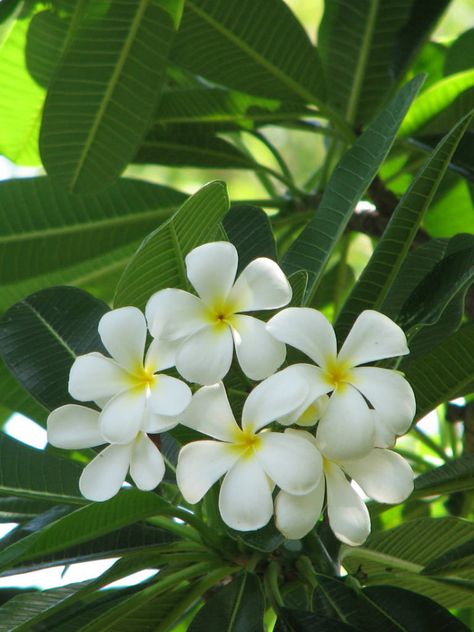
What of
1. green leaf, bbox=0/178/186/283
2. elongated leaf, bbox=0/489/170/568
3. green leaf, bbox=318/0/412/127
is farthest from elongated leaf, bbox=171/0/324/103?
elongated leaf, bbox=0/489/170/568

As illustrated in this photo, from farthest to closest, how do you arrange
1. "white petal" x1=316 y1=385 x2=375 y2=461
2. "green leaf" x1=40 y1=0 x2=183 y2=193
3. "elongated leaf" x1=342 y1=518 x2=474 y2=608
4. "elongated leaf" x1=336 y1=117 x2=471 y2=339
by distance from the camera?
"green leaf" x1=40 y1=0 x2=183 y2=193
"elongated leaf" x1=342 y1=518 x2=474 y2=608
"elongated leaf" x1=336 y1=117 x2=471 y2=339
"white petal" x1=316 y1=385 x2=375 y2=461

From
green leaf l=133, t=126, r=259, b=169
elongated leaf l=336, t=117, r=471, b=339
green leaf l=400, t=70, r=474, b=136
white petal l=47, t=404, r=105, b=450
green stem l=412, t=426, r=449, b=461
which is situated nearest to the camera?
white petal l=47, t=404, r=105, b=450

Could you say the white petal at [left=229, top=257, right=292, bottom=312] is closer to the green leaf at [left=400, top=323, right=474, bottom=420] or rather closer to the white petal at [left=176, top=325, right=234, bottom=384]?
the white petal at [left=176, top=325, right=234, bottom=384]

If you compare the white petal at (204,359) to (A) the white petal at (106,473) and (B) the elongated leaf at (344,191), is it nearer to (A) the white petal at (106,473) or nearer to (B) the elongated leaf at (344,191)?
(A) the white petal at (106,473)

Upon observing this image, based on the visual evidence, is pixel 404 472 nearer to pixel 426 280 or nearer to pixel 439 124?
pixel 426 280

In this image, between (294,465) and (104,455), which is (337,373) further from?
(104,455)

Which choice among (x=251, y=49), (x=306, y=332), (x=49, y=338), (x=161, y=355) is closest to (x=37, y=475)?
(x=49, y=338)
